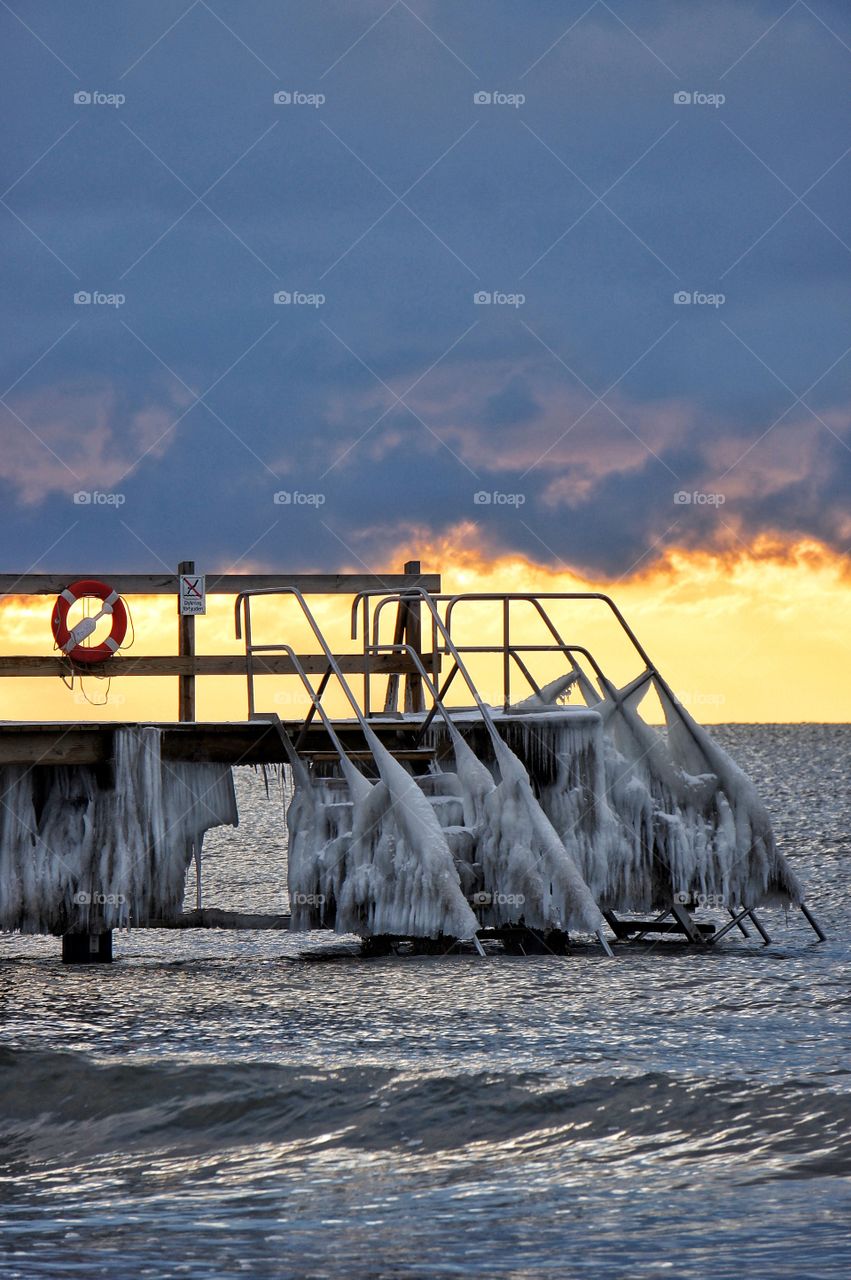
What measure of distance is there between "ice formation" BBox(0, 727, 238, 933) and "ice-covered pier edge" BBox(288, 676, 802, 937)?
117cm

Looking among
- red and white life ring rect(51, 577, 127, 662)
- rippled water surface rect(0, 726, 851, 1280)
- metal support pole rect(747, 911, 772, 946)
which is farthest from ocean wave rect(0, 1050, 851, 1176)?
metal support pole rect(747, 911, 772, 946)

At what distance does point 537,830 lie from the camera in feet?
43.4

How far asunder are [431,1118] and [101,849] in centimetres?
575

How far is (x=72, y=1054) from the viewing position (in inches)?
418

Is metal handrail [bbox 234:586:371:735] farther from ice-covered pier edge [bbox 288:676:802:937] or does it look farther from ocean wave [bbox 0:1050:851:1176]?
ocean wave [bbox 0:1050:851:1176]

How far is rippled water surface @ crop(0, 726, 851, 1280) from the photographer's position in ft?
23.3

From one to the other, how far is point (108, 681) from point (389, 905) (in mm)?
3877

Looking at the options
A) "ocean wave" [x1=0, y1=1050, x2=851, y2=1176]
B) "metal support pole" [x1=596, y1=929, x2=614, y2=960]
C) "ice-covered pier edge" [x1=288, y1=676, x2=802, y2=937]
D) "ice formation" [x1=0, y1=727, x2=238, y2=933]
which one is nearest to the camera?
"ocean wave" [x1=0, y1=1050, x2=851, y2=1176]

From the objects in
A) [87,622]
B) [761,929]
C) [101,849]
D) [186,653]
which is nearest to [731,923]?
[761,929]

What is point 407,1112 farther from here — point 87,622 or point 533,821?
point 87,622

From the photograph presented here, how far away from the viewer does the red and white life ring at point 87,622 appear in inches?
598

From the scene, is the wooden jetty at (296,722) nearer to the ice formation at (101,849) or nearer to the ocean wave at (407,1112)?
the ice formation at (101,849)

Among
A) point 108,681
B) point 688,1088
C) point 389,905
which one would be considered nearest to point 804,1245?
point 688,1088

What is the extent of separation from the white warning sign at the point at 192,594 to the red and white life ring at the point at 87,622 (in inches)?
24.3
